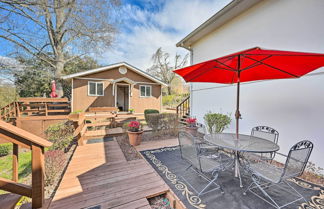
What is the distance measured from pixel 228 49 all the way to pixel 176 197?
17.8ft

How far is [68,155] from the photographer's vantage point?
411 centimetres

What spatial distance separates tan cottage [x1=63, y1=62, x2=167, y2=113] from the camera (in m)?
10.1

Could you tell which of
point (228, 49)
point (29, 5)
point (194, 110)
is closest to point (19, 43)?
point (29, 5)

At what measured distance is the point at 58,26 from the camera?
9820 mm

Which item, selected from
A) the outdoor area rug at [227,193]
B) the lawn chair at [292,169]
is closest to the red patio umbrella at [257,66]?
the lawn chair at [292,169]

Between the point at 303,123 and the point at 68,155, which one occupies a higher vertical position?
the point at 303,123

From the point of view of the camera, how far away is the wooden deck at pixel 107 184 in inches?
83.7

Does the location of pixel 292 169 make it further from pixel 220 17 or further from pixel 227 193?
pixel 220 17

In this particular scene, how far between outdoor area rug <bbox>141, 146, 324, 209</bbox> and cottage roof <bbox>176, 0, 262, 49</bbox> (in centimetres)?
506

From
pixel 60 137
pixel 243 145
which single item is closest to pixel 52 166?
pixel 60 137

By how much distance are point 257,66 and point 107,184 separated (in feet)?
13.2

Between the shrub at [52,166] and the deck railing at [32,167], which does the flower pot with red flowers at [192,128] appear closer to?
the shrub at [52,166]

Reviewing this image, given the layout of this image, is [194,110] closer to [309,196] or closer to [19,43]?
[309,196]

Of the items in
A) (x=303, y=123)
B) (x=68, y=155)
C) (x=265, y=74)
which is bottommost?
(x=68, y=155)
